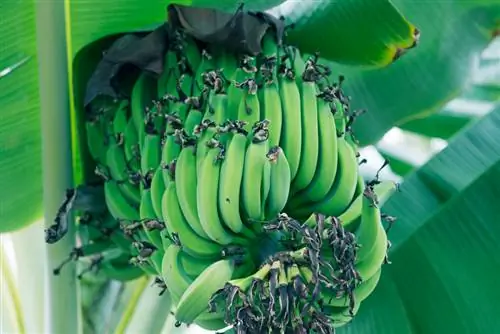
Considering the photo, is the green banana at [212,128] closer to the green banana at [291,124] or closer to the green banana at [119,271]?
the green banana at [291,124]

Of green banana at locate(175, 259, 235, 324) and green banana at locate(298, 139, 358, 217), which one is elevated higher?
green banana at locate(298, 139, 358, 217)

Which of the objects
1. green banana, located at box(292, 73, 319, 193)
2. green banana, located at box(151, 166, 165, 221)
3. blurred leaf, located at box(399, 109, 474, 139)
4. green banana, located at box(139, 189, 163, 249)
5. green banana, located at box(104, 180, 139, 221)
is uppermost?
green banana, located at box(292, 73, 319, 193)

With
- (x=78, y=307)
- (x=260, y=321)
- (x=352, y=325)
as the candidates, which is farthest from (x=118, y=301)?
(x=260, y=321)

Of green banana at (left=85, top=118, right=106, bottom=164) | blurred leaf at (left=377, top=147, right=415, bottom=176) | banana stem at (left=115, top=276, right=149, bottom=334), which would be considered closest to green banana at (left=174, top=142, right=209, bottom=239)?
green banana at (left=85, top=118, right=106, bottom=164)

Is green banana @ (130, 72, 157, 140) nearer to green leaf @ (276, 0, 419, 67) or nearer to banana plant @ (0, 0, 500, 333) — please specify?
banana plant @ (0, 0, 500, 333)

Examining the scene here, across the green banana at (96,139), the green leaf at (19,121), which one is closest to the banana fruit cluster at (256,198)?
the green banana at (96,139)

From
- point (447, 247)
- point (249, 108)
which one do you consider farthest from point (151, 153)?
point (447, 247)
